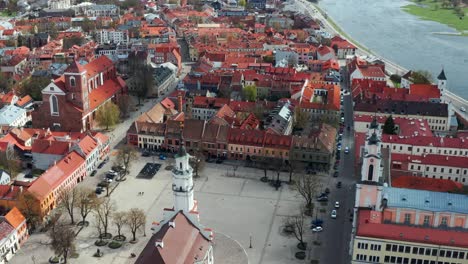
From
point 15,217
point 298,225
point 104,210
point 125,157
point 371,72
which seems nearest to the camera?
point 15,217

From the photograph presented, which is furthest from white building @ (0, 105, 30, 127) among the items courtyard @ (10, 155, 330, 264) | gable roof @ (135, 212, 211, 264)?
gable roof @ (135, 212, 211, 264)

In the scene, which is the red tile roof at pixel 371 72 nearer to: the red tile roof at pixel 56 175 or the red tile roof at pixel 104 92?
the red tile roof at pixel 104 92

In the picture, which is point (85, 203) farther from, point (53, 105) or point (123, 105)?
point (123, 105)

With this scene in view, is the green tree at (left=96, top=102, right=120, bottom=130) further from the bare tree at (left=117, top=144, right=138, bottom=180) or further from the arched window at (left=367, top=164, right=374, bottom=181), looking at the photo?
the arched window at (left=367, top=164, right=374, bottom=181)

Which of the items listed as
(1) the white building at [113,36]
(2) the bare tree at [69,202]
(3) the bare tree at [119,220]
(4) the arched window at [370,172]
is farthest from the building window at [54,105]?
(1) the white building at [113,36]

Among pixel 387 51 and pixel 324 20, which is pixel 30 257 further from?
pixel 324 20

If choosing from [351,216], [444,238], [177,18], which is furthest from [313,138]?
[177,18]

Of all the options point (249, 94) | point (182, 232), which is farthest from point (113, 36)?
point (182, 232)

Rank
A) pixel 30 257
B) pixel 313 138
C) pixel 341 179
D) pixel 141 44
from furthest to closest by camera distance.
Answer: pixel 141 44, pixel 313 138, pixel 341 179, pixel 30 257
